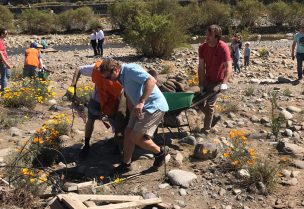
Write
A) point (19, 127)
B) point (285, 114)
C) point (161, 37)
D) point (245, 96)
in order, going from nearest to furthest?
point (19, 127) → point (285, 114) → point (245, 96) → point (161, 37)

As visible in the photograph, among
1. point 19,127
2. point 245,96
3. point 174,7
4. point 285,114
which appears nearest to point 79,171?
point 19,127

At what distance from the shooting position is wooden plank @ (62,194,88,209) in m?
4.34

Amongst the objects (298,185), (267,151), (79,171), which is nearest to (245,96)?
(267,151)

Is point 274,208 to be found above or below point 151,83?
below

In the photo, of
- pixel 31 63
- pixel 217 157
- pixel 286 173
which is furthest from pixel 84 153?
pixel 31 63

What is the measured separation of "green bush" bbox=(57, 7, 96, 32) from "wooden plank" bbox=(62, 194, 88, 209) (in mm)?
40295

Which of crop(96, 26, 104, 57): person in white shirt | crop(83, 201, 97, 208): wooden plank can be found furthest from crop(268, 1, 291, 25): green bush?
crop(83, 201, 97, 208): wooden plank

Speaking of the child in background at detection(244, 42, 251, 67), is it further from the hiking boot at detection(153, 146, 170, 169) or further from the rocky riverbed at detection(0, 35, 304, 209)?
the hiking boot at detection(153, 146, 170, 169)

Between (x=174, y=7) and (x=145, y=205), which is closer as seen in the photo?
(x=145, y=205)

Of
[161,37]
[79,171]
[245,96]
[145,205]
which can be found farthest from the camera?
[161,37]

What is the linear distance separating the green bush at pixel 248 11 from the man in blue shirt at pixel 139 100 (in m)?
36.6

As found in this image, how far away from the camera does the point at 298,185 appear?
5.45 meters

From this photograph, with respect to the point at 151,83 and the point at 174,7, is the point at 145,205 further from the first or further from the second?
the point at 174,7

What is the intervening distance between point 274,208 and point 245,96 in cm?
500
